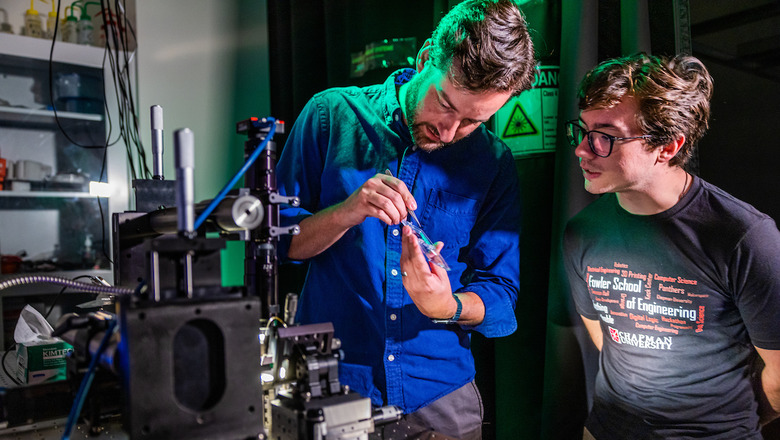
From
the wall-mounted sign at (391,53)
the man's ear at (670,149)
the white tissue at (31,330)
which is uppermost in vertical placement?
the wall-mounted sign at (391,53)

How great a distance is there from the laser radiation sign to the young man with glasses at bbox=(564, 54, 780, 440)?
11.2 inches

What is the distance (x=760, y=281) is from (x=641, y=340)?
33 cm

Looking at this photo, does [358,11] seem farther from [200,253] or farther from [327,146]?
[200,253]

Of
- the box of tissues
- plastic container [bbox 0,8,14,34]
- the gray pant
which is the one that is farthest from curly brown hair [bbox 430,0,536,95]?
plastic container [bbox 0,8,14,34]

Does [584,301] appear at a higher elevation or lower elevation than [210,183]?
lower

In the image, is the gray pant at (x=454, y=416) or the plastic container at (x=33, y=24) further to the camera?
the plastic container at (x=33, y=24)

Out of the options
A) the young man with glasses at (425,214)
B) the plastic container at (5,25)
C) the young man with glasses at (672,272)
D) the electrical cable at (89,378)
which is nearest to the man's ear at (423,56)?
the young man with glasses at (425,214)

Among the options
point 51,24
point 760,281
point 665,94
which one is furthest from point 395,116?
point 51,24

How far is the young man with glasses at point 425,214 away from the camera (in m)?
1.28

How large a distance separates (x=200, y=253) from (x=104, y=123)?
102 inches

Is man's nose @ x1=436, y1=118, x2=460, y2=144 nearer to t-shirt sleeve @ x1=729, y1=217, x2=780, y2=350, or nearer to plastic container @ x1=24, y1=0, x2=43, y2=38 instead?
t-shirt sleeve @ x1=729, y1=217, x2=780, y2=350

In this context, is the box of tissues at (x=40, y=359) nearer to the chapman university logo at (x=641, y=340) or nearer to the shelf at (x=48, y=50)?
the chapman university logo at (x=641, y=340)

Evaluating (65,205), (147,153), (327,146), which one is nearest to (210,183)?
(147,153)

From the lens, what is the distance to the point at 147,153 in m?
2.85
